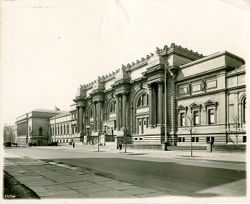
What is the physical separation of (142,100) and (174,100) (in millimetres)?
9093

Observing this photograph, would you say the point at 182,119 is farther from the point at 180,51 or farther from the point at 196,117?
the point at 180,51

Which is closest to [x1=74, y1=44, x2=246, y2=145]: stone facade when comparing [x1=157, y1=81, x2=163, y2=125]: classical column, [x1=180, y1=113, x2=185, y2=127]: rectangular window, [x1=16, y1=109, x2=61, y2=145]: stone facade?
[x1=157, y1=81, x2=163, y2=125]: classical column

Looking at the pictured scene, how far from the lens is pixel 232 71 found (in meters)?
30.8

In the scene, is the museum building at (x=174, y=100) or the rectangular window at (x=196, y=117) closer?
the museum building at (x=174, y=100)

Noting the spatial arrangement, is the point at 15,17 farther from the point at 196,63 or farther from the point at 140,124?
the point at 140,124

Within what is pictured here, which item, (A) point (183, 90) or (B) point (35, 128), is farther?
(B) point (35, 128)

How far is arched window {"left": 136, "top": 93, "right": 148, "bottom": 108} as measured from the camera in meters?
45.9

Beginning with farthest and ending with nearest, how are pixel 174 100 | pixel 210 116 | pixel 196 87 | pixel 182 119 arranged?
pixel 174 100, pixel 182 119, pixel 196 87, pixel 210 116

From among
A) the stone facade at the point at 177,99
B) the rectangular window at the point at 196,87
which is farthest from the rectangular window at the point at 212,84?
the rectangular window at the point at 196,87

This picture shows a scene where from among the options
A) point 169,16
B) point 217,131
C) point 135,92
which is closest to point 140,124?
point 135,92

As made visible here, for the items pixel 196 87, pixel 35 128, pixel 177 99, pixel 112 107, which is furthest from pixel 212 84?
pixel 35 128

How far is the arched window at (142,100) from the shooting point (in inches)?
1806

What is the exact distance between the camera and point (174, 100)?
38719mm

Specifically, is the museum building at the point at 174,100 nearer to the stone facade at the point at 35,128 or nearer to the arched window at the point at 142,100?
the arched window at the point at 142,100
